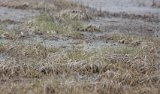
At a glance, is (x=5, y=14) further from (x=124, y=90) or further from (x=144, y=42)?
(x=124, y=90)

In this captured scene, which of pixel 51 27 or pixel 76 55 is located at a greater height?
pixel 76 55

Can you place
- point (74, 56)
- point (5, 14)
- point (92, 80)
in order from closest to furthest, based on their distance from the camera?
point (92, 80) < point (74, 56) < point (5, 14)

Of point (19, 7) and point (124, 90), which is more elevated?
point (124, 90)

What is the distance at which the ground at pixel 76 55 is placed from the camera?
27.2 feet

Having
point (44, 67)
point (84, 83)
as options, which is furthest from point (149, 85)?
point (44, 67)

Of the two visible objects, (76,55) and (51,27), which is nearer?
(76,55)

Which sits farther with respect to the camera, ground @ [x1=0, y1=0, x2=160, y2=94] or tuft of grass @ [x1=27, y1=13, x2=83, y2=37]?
tuft of grass @ [x1=27, y1=13, x2=83, y2=37]

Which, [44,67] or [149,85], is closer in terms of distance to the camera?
[149,85]

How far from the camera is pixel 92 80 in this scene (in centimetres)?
886

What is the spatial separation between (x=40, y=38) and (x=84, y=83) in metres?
4.66

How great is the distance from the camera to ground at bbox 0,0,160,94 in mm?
8297

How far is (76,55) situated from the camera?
10086mm

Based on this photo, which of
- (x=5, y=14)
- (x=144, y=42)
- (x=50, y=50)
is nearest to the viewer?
(x=50, y=50)

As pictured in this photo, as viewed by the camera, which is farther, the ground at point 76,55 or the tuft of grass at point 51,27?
the tuft of grass at point 51,27
